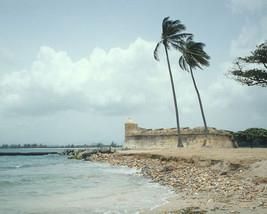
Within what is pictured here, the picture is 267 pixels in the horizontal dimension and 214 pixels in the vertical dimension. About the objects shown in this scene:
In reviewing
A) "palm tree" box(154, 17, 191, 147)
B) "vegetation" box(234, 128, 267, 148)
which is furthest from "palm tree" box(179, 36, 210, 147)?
"vegetation" box(234, 128, 267, 148)

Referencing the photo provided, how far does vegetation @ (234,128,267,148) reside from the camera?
3152 centimetres

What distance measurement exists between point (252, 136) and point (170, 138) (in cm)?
1352

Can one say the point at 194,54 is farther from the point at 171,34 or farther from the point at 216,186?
the point at 216,186

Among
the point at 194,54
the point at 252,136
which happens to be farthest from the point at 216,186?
the point at 252,136

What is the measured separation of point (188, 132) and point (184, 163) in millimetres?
15790

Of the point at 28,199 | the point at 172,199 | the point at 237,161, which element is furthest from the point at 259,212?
the point at 28,199

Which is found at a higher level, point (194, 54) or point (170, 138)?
point (194, 54)

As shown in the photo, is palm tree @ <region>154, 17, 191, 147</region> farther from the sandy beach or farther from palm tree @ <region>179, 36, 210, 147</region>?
the sandy beach

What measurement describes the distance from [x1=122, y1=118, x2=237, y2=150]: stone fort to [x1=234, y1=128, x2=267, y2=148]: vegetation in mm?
1340

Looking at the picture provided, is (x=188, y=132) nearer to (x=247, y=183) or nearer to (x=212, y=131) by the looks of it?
(x=212, y=131)

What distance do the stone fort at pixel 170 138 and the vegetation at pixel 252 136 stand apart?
52.7 inches

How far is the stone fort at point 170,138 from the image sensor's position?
25.2 m

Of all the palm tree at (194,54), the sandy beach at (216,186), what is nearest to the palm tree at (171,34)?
the palm tree at (194,54)

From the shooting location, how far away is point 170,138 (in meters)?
27.0
